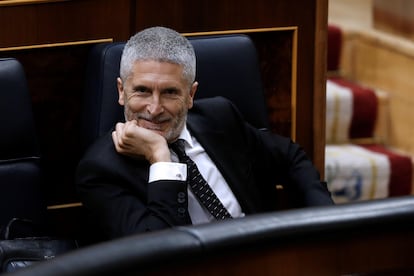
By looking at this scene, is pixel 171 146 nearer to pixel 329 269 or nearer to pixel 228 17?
pixel 228 17

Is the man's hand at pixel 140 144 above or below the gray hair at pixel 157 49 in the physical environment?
below

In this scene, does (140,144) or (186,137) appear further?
(186,137)

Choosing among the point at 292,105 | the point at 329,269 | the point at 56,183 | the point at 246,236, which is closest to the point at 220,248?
the point at 246,236

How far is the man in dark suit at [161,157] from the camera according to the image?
1935mm

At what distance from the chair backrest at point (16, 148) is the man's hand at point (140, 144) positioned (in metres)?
0.19

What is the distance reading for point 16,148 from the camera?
2.06 meters

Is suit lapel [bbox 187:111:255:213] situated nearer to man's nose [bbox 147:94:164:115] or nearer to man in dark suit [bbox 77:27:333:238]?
man in dark suit [bbox 77:27:333:238]

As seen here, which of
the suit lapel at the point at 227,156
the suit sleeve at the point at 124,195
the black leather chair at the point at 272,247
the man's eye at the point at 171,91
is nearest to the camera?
the black leather chair at the point at 272,247

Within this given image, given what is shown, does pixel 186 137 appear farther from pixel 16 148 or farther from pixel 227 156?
pixel 16 148

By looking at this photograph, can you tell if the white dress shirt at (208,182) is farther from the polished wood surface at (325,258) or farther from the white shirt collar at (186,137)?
the polished wood surface at (325,258)

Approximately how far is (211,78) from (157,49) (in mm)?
297

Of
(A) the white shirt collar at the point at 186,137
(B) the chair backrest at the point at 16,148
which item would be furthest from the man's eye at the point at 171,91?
(B) the chair backrest at the point at 16,148

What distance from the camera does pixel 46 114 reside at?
7.43 ft

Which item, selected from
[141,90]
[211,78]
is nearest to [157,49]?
[141,90]
